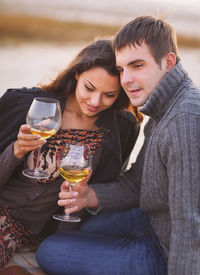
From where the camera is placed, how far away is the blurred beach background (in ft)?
41.2

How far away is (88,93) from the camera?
2.57 m

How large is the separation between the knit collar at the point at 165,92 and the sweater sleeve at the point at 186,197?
25cm

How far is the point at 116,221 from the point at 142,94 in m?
0.90

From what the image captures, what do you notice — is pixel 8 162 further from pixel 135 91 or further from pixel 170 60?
pixel 170 60

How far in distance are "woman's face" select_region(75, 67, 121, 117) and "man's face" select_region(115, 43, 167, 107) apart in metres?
0.20

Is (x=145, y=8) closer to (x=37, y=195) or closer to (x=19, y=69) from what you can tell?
(x=19, y=69)

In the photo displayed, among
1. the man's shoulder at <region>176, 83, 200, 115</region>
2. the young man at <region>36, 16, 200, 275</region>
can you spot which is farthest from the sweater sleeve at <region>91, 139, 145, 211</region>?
the man's shoulder at <region>176, 83, 200, 115</region>

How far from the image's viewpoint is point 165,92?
2160 mm

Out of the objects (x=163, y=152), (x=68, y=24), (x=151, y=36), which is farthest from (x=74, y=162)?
(x=68, y=24)

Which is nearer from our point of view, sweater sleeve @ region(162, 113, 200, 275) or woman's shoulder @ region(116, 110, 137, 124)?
sweater sleeve @ region(162, 113, 200, 275)

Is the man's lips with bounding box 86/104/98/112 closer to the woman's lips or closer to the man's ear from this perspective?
the woman's lips

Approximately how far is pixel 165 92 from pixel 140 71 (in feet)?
0.72

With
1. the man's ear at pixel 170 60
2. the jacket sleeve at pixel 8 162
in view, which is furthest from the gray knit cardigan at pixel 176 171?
the jacket sleeve at pixel 8 162

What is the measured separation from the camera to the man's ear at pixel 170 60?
2293mm
